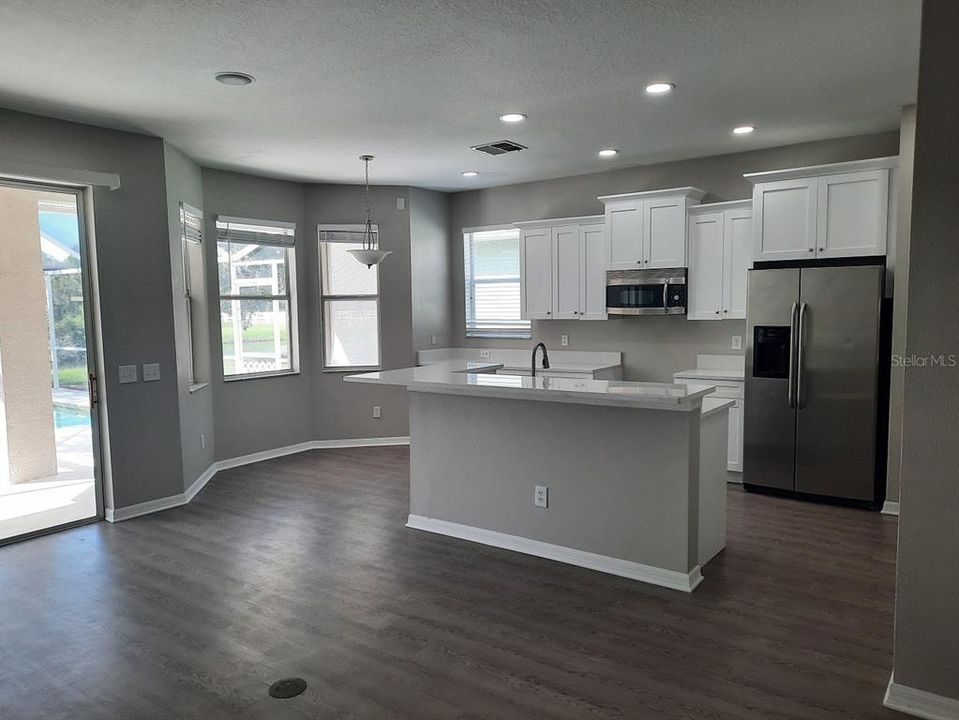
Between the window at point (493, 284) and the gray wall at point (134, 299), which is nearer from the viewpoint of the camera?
the gray wall at point (134, 299)

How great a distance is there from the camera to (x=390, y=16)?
9.27ft

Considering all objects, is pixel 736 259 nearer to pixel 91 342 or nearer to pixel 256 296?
pixel 256 296

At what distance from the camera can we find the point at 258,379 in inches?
253

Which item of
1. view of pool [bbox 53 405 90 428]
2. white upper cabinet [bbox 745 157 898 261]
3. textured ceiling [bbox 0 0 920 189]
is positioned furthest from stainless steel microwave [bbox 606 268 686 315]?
view of pool [bbox 53 405 90 428]

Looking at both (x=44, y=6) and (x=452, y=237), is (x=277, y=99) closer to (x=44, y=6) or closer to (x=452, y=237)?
(x=44, y=6)

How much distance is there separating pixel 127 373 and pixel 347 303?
2618 millimetres

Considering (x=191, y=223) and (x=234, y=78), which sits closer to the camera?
(x=234, y=78)

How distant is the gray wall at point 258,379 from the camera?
600 centimetres

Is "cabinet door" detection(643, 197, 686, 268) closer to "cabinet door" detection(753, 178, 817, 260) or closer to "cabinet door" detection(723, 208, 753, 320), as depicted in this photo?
"cabinet door" detection(723, 208, 753, 320)

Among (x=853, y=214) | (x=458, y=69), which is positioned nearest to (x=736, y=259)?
(x=853, y=214)

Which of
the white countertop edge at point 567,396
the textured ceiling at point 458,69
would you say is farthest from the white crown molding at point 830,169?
the white countertop edge at point 567,396

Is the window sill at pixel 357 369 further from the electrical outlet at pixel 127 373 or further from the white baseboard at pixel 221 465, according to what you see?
the electrical outlet at pixel 127 373

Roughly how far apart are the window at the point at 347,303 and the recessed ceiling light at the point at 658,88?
146 inches

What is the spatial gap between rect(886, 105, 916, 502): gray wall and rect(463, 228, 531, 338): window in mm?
3482
